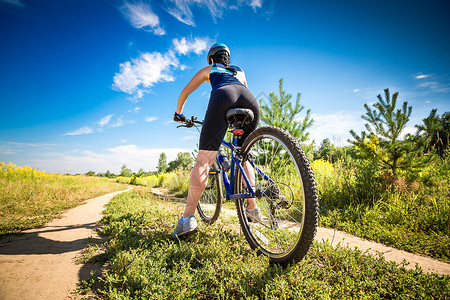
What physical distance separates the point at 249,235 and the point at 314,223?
2.70 feet

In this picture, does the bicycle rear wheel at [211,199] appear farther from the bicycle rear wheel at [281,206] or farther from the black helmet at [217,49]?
the black helmet at [217,49]

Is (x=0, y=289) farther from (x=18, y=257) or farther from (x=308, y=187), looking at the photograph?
(x=308, y=187)

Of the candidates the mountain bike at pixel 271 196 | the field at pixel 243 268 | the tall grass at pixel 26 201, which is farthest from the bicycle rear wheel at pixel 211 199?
the tall grass at pixel 26 201

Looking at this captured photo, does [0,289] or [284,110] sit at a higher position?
[284,110]

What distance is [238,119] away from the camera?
1899 millimetres

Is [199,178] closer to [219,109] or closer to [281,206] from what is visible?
[219,109]

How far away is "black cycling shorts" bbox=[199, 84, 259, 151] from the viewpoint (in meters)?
1.84

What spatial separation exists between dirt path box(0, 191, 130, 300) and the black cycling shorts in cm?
157

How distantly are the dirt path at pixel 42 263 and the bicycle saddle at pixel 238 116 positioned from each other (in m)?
1.89

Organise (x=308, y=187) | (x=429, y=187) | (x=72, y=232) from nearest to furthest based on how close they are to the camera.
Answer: (x=308, y=187), (x=72, y=232), (x=429, y=187)

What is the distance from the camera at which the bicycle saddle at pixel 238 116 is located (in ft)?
5.84

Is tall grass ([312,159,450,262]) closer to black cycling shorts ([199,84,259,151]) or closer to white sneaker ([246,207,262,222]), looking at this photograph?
white sneaker ([246,207,262,222])

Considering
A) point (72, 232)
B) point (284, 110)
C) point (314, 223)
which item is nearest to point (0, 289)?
point (72, 232)

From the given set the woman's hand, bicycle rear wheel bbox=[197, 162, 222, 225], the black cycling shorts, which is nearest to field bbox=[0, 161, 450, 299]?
bicycle rear wheel bbox=[197, 162, 222, 225]
